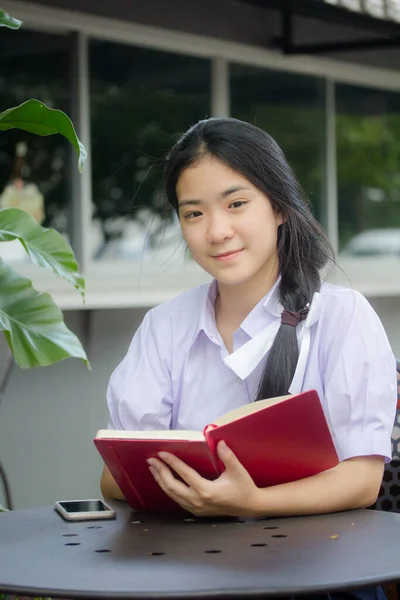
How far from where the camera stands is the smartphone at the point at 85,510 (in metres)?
1.76

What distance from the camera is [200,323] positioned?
2070 mm

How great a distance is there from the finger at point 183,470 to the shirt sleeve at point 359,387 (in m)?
0.29

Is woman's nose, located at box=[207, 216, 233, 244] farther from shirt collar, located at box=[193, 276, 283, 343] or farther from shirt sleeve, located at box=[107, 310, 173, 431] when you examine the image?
shirt sleeve, located at box=[107, 310, 173, 431]

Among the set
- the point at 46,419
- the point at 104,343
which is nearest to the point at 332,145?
the point at 104,343

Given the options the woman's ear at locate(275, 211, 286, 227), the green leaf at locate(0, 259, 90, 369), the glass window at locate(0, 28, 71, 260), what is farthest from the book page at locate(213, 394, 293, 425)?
the glass window at locate(0, 28, 71, 260)

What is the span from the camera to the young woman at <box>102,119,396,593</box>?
183 cm

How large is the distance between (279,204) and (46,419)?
7.81 feet

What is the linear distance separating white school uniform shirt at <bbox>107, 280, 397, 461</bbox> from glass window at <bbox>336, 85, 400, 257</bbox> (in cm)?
369

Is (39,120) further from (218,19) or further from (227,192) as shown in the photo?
(218,19)

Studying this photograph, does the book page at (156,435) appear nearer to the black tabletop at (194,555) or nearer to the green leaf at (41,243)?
the black tabletop at (194,555)

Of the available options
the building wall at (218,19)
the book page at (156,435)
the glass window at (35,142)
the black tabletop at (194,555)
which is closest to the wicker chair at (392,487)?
the black tabletop at (194,555)

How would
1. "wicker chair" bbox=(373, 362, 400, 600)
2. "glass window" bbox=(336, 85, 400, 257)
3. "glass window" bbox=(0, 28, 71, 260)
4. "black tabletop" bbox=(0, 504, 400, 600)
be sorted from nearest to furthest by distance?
"black tabletop" bbox=(0, 504, 400, 600) < "wicker chair" bbox=(373, 362, 400, 600) < "glass window" bbox=(0, 28, 71, 260) < "glass window" bbox=(336, 85, 400, 257)

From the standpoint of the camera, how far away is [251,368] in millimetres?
1950

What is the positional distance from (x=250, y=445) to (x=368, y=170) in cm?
445
